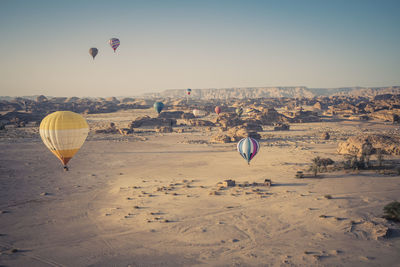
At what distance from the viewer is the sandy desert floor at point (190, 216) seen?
336 inches

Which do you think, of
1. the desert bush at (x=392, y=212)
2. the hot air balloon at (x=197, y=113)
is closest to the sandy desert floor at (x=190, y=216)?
the desert bush at (x=392, y=212)

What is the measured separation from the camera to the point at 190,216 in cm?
1143

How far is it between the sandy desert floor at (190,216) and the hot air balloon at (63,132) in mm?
2261

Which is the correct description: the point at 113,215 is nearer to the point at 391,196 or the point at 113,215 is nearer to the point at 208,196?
the point at 208,196

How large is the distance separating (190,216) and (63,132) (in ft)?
30.2

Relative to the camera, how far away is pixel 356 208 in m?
11.8

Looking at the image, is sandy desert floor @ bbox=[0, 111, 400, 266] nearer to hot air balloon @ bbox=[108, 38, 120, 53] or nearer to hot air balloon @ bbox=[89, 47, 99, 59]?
hot air balloon @ bbox=[108, 38, 120, 53]

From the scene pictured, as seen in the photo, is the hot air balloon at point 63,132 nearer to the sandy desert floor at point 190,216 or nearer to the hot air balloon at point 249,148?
the sandy desert floor at point 190,216

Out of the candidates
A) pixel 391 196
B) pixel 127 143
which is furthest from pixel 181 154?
pixel 391 196

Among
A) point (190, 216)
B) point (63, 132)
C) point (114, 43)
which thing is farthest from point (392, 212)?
point (114, 43)

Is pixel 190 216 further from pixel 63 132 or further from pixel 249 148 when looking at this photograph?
pixel 63 132

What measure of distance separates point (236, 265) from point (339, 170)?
520 inches

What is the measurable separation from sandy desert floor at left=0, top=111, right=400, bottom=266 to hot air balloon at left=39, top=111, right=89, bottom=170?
7.42ft

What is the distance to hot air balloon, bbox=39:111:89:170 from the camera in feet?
49.8
